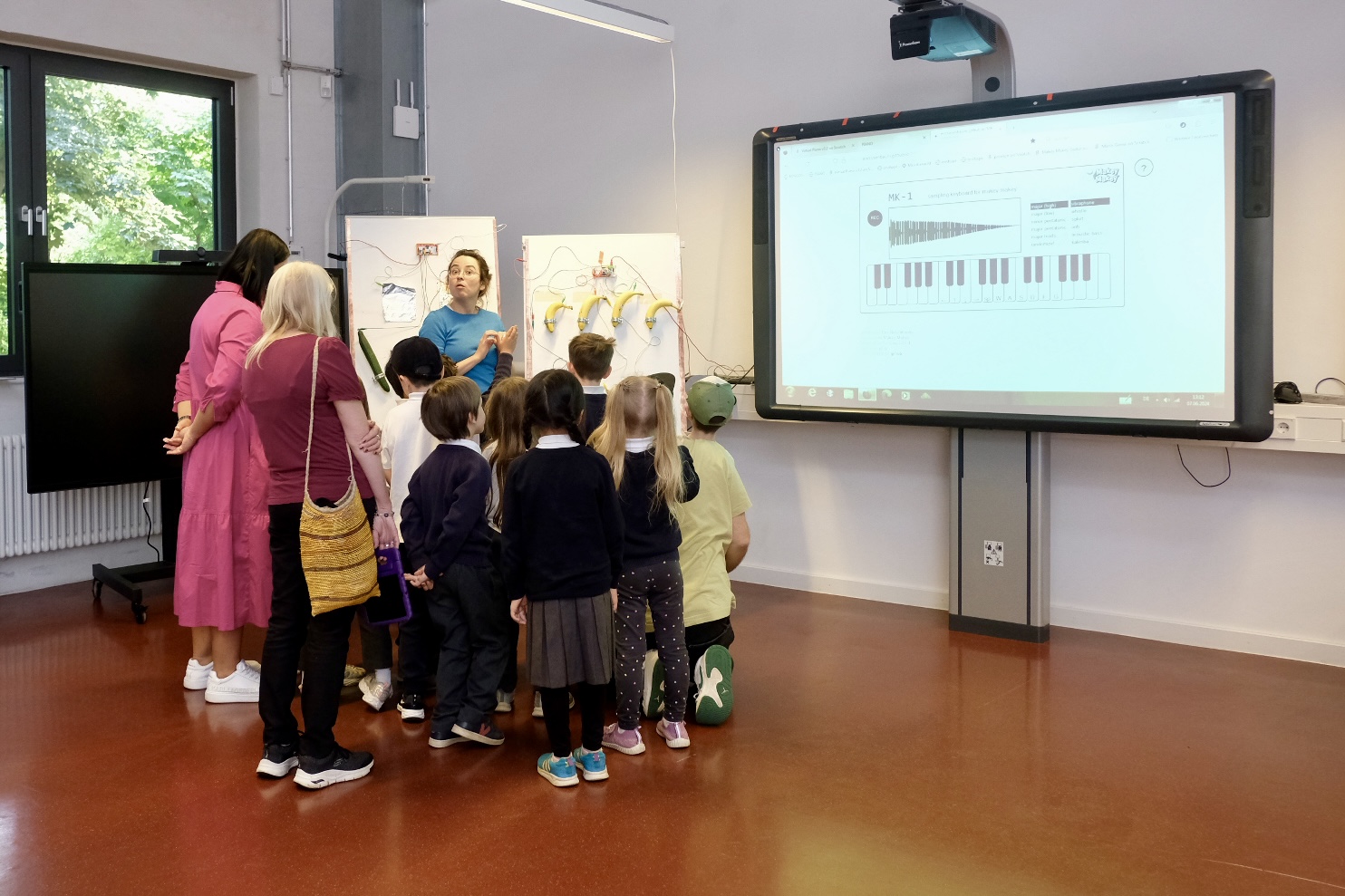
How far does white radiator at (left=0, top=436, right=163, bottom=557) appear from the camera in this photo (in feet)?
17.4

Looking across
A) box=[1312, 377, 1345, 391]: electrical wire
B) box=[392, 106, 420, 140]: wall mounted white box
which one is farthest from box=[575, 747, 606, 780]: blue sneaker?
box=[392, 106, 420, 140]: wall mounted white box

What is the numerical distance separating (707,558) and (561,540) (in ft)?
2.43

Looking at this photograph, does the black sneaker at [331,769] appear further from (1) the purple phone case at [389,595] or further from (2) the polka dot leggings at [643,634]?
(2) the polka dot leggings at [643,634]

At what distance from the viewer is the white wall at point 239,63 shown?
542 centimetres

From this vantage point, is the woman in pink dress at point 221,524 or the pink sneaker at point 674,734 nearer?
the pink sneaker at point 674,734

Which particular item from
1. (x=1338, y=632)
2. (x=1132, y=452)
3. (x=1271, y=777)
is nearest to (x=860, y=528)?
(x=1132, y=452)

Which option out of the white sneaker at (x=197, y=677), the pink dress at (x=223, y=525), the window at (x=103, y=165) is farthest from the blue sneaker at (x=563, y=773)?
the window at (x=103, y=165)

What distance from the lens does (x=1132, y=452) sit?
14.7ft

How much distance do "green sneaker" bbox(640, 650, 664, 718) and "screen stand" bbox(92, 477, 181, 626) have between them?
2.47 meters

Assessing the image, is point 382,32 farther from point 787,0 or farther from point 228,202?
point 787,0

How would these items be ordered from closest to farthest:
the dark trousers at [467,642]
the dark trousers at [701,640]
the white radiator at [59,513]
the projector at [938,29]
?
the dark trousers at [467,642] → the dark trousers at [701,640] → the projector at [938,29] → the white radiator at [59,513]

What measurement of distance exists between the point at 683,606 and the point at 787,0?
311 cm

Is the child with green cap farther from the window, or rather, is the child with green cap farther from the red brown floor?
the window

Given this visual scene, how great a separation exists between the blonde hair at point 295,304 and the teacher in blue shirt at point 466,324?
1626 millimetres
